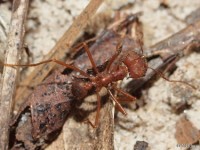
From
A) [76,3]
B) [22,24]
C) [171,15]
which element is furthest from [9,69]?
[171,15]

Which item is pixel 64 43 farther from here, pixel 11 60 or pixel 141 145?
pixel 141 145

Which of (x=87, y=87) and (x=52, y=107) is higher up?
(x=87, y=87)

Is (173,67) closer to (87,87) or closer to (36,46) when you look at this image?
(87,87)

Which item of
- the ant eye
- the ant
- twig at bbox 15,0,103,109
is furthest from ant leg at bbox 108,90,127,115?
twig at bbox 15,0,103,109

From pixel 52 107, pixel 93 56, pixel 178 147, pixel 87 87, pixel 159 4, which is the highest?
pixel 159 4

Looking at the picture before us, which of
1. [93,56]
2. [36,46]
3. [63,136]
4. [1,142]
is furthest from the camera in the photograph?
[36,46]

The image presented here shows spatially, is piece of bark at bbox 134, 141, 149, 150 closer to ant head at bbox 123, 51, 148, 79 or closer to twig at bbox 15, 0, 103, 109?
ant head at bbox 123, 51, 148, 79
